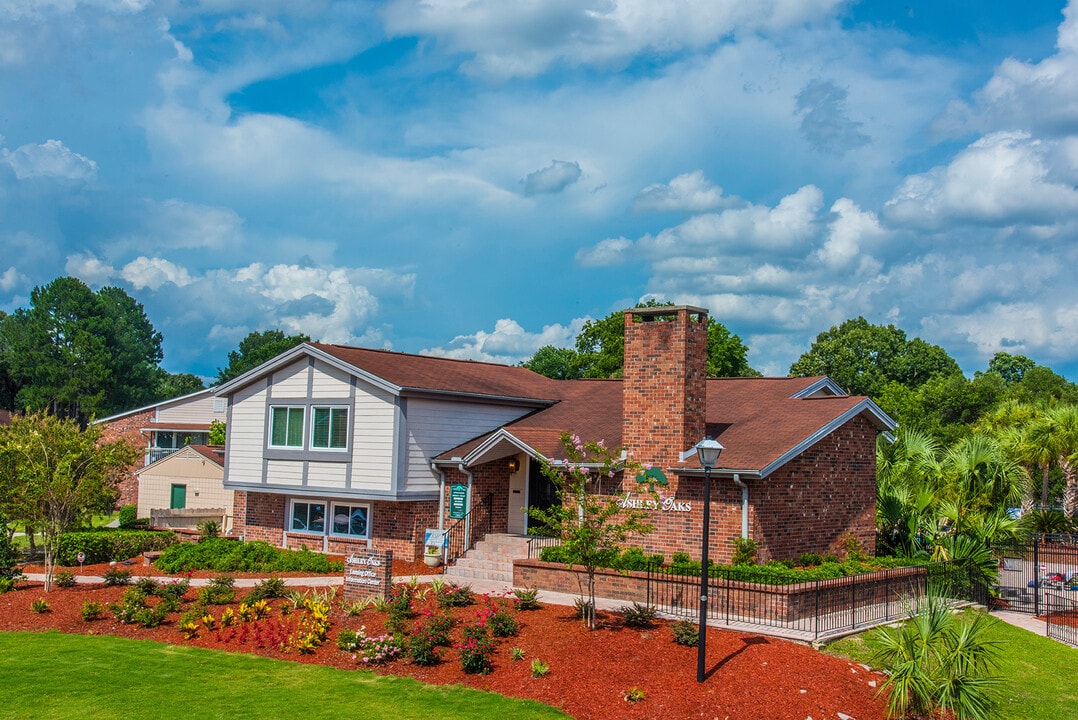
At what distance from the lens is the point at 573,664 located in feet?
46.4

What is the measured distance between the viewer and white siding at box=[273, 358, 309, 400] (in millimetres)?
26297

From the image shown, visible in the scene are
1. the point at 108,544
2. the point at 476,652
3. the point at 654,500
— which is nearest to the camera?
the point at 476,652

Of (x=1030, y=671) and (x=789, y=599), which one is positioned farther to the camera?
(x=789, y=599)

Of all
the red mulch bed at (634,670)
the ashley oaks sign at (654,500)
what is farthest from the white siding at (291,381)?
the ashley oaks sign at (654,500)

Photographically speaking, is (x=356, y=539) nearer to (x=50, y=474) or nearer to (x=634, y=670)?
(x=50, y=474)

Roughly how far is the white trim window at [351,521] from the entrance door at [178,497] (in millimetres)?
12654

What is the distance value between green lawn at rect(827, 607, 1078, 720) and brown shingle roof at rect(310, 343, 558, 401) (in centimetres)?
1384

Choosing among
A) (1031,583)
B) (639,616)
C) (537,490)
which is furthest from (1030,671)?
(537,490)

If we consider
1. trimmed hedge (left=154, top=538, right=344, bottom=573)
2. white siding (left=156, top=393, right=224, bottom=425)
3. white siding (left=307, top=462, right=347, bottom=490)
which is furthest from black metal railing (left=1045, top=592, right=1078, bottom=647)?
white siding (left=156, top=393, right=224, bottom=425)

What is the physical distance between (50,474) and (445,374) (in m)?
11.3

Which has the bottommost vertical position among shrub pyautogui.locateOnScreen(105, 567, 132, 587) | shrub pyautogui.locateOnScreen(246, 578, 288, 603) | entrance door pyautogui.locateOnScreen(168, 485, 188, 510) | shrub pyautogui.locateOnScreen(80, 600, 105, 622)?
shrub pyautogui.locateOnScreen(80, 600, 105, 622)

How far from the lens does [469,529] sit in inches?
975

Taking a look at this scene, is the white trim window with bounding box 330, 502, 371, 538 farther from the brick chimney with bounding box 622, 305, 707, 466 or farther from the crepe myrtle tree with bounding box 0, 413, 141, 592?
the brick chimney with bounding box 622, 305, 707, 466

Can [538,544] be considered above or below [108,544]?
above
